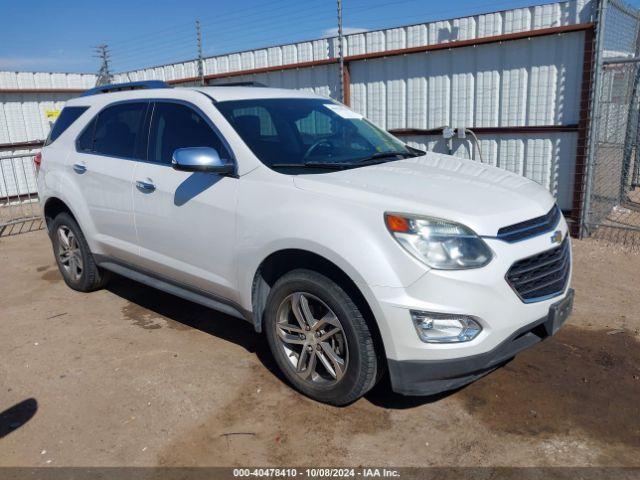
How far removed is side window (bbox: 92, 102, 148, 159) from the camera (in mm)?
4543

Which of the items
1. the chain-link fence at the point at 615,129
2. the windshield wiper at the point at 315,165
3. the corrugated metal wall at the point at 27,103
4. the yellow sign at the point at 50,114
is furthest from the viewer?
the yellow sign at the point at 50,114

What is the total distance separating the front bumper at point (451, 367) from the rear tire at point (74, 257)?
11.7ft

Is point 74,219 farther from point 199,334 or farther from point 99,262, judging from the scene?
point 199,334

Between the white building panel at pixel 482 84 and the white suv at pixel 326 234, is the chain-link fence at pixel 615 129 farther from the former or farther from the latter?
the white suv at pixel 326 234

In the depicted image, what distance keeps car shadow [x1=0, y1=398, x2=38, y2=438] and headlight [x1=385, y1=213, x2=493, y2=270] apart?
2547 mm

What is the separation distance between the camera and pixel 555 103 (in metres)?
7.25

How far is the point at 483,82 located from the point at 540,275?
5366 mm

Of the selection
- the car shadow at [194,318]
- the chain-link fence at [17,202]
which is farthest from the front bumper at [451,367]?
the chain-link fence at [17,202]

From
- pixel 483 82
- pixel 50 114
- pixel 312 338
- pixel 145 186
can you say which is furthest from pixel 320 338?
pixel 50 114

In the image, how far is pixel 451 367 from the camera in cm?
291

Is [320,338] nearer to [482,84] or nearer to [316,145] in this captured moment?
[316,145]

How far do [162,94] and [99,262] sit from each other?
1.76 metres

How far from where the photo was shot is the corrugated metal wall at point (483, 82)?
7152 millimetres

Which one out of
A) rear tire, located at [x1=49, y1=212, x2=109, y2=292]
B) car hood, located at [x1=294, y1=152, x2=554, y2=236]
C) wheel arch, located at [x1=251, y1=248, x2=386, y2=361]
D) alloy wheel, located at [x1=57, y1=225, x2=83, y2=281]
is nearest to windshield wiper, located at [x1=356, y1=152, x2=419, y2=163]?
car hood, located at [x1=294, y1=152, x2=554, y2=236]
